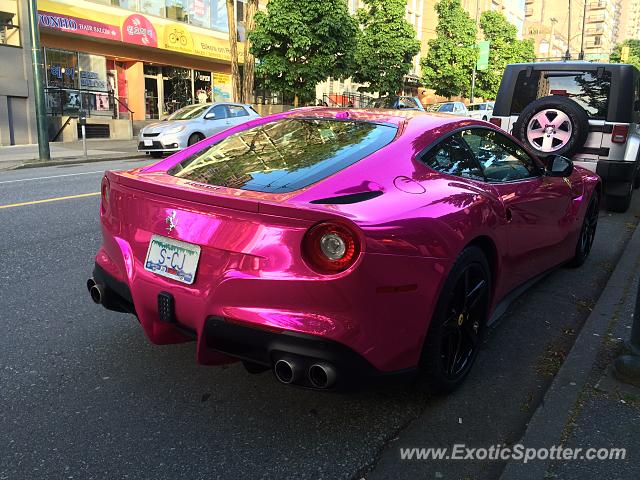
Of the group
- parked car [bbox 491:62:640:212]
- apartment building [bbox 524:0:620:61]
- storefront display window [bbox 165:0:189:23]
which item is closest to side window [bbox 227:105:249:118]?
parked car [bbox 491:62:640:212]

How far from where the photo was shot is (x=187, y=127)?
50.2ft

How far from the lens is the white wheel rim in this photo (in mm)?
6883

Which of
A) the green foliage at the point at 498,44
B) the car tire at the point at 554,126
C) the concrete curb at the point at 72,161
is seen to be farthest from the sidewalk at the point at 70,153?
the green foliage at the point at 498,44

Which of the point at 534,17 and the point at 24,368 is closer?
the point at 24,368

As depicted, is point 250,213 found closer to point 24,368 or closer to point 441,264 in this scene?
point 441,264

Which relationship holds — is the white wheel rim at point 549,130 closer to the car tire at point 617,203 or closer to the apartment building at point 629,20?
the car tire at point 617,203

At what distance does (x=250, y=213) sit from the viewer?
2475 millimetres

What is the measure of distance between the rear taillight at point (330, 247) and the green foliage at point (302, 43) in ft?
66.1

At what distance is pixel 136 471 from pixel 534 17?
130824 mm

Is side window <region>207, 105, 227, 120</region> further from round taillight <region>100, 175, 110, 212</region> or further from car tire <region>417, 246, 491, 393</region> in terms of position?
car tire <region>417, 246, 491, 393</region>

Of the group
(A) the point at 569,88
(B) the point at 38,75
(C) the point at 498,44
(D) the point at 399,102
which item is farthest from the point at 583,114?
(C) the point at 498,44

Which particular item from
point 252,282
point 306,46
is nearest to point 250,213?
point 252,282

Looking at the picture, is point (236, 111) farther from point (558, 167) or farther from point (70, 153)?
point (558, 167)

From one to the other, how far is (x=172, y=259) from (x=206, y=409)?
775mm
